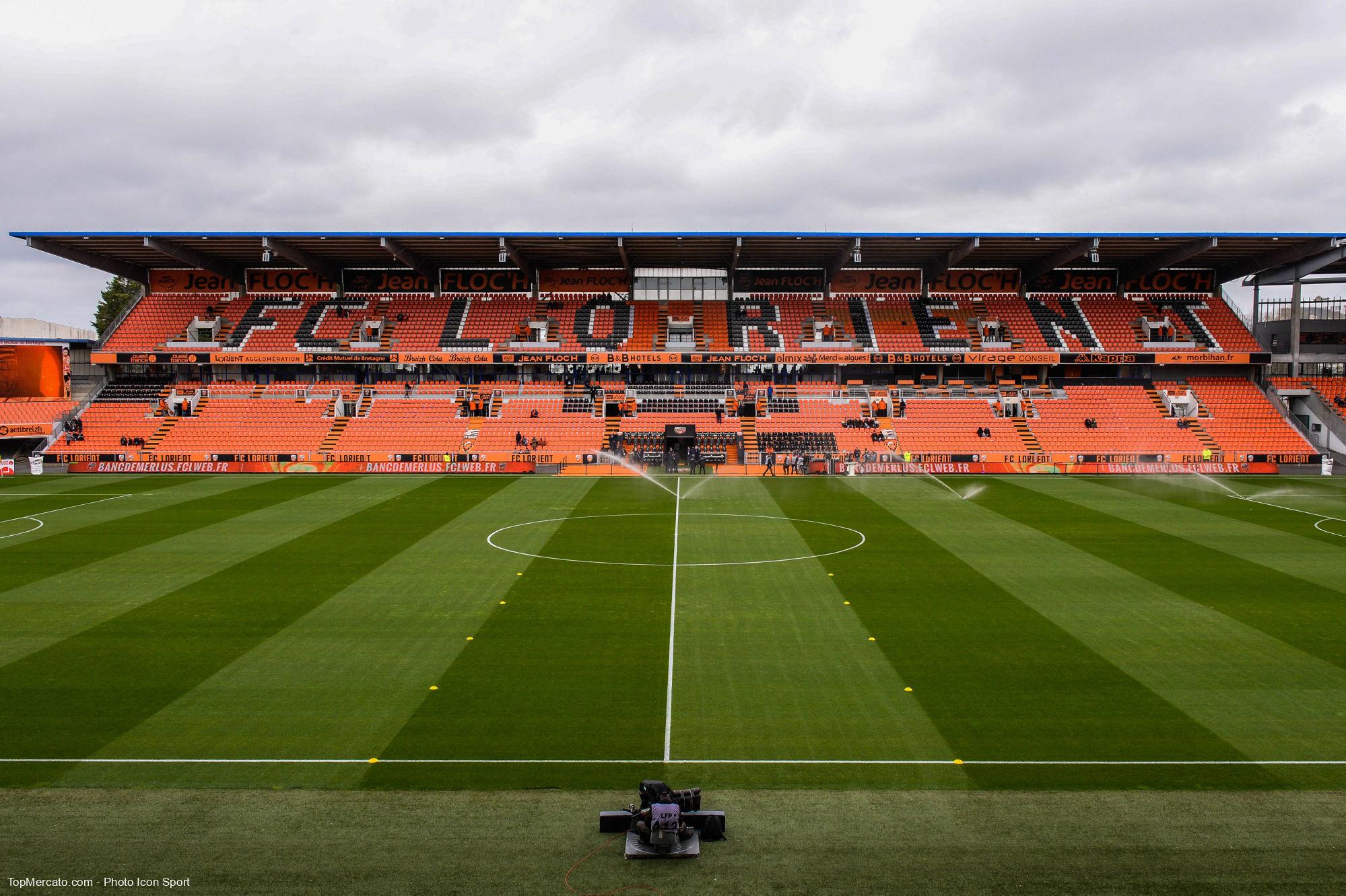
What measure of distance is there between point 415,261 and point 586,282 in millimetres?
12803

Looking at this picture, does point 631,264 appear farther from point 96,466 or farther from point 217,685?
A: point 217,685

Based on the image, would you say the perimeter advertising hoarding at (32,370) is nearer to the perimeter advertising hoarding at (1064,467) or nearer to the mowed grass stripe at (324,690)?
the mowed grass stripe at (324,690)

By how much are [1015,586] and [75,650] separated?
2035cm

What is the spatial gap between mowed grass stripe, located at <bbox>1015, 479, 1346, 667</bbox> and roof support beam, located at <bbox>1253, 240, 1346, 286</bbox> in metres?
28.4

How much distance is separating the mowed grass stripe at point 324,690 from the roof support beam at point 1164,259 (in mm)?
51726

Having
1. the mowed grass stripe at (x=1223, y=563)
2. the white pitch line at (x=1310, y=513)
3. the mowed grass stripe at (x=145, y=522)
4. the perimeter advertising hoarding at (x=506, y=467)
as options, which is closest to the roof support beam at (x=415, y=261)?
the perimeter advertising hoarding at (x=506, y=467)

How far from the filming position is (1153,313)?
5988 centimetres

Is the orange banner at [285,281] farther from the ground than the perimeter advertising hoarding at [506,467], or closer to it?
farther from the ground

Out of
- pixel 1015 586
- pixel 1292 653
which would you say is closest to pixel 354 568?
pixel 1015 586

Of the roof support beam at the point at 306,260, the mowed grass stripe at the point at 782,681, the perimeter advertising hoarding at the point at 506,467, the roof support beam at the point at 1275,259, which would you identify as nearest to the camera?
the mowed grass stripe at the point at 782,681

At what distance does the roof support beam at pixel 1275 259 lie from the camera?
51000 millimetres

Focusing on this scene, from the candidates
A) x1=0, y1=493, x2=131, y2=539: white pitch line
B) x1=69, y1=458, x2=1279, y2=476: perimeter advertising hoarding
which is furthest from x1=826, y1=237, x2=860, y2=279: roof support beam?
x1=0, y1=493, x2=131, y2=539: white pitch line

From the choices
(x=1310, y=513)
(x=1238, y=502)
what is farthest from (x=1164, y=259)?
(x=1310, y=513)

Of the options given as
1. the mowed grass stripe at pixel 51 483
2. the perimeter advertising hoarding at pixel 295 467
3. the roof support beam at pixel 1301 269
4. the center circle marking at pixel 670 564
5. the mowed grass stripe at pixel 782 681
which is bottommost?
the mowed grass stripe at pixel 782 681
